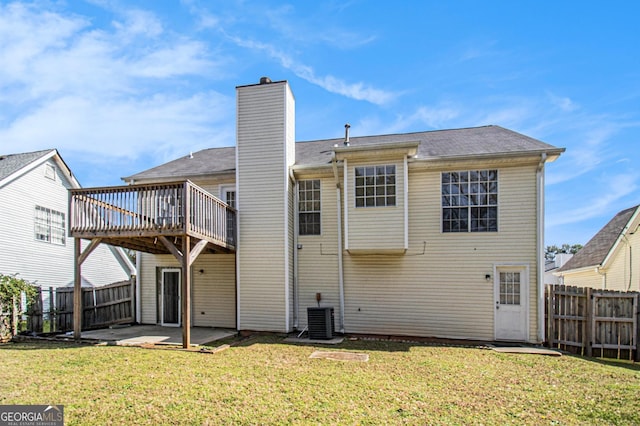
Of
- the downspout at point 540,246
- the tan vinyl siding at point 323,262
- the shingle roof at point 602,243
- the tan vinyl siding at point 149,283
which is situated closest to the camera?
the downspout at point 540,246

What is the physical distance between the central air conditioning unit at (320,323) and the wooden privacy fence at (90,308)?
6.29 m

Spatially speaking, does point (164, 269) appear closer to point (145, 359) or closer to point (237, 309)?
point (237, 309)

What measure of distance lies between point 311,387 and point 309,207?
6.65 meters

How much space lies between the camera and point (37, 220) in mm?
15203

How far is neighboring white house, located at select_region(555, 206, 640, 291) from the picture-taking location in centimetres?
1438

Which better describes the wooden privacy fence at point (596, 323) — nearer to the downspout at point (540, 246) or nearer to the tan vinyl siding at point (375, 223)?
the downspout at point (540, 246)

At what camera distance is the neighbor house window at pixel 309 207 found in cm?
1176

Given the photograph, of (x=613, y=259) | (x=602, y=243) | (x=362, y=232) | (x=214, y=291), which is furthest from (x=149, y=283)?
(x=602, y=243)

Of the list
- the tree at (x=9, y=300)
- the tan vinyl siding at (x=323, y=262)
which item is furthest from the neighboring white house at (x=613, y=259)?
the tree at (x=9, y=300)

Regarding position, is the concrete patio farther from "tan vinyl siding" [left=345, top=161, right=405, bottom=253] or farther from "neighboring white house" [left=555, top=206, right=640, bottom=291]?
"neighboring white house" [left=555, top=206, right=640, bottom=291]

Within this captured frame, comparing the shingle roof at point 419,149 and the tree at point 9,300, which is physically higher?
the shingle roof at point 419,149

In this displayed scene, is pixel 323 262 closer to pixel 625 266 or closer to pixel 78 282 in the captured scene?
pixel 78 282

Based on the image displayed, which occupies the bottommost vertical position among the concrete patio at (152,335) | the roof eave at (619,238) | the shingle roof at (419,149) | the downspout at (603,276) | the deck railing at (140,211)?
the concrete patio at (152,335)

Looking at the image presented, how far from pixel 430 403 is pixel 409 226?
249 inches
